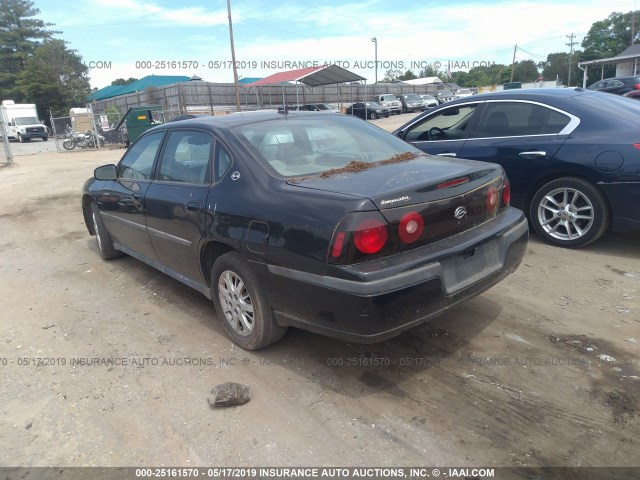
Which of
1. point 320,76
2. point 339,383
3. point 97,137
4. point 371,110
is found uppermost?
point 320,76

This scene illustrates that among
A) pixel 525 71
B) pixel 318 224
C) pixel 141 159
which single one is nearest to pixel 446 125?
pixel 141 159

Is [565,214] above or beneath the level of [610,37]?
beneath

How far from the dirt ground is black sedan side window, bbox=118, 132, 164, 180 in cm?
115

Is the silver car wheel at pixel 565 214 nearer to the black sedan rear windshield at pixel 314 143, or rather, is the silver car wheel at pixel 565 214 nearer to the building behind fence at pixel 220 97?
the black sedan rear windshield at pixel 314 143

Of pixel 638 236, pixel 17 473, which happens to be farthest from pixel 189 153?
pixel 638 236

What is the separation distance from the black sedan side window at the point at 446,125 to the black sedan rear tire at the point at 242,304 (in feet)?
11.8

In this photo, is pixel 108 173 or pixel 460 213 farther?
pixel 108 173

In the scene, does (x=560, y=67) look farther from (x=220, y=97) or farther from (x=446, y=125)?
(x=446, y=125)

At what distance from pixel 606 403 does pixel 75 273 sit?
16.9 feet

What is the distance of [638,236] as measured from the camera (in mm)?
5211

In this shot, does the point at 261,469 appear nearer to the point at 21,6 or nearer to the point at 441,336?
the point at 441,336

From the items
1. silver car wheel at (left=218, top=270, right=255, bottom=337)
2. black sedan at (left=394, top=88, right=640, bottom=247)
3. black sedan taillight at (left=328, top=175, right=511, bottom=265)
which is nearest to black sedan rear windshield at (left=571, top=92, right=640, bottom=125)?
black sedan at (left=394, top=88, right=640, bottom=247)

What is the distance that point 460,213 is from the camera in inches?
116

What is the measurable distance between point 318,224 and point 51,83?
176ft
